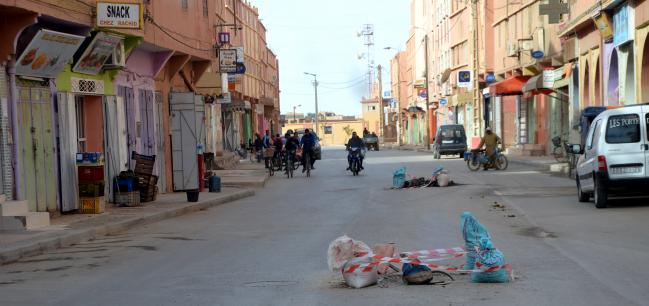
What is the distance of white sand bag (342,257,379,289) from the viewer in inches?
348

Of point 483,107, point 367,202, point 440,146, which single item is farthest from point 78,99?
point 483,107

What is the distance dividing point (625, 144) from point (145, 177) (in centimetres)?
1113

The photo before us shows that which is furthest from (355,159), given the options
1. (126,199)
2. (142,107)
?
(126,199)

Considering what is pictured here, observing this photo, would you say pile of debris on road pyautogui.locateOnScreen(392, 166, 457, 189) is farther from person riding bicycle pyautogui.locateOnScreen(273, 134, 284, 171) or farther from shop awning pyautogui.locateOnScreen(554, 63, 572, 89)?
shop awning pyautogui.locateOnScreen(554, 63, 572, 89)

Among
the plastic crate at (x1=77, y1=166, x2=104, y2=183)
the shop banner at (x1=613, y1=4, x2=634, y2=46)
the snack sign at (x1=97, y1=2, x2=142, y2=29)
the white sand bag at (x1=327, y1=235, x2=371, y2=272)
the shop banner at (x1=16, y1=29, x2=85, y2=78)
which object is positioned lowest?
the white sand bag at (x1=327, y1=235, x2=371, y2=272)

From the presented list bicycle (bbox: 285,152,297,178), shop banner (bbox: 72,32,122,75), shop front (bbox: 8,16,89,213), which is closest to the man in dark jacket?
bicycle (bbox: 285,152,297,178)

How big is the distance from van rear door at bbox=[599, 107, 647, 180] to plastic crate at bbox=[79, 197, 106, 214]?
9.92 meters

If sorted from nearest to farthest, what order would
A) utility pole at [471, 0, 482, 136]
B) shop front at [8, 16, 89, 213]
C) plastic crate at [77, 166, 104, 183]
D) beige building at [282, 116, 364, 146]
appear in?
shop front at [8, 16, 89, 213]
plastic crate at [77, 166, 104, 183]
utility pole at [471, 0, 482, 136]
beige building at [282, 116, 364, 146]

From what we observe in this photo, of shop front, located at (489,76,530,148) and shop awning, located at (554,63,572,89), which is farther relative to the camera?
shop front, located at (489,76,530,148)

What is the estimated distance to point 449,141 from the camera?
51750 mm

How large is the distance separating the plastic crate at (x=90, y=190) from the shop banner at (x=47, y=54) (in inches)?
91.1

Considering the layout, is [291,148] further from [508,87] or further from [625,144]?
[625,144]

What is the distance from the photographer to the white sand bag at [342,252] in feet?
30.1

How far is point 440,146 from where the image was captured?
169 ft
